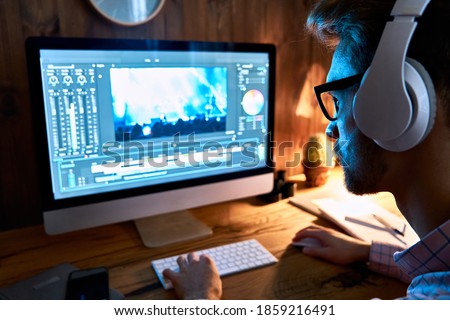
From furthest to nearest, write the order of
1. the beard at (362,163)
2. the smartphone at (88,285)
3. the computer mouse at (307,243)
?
the computer mouse at (307,243)
the smartphone at (88,285)
the beard at (362,163)

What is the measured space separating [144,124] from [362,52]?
581 mm

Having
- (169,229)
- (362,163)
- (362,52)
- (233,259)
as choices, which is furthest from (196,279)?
(362,52)

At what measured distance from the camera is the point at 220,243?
104 centimetres

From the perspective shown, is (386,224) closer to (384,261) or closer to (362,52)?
(384,261)

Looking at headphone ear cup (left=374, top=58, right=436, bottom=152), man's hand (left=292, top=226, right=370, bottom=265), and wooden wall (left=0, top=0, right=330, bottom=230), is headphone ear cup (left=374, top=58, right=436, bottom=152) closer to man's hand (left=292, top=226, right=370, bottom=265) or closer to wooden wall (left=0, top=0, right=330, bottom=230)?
man's hand (left=292, top=226, right=370, bottom=265)

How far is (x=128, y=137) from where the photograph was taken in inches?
37.9

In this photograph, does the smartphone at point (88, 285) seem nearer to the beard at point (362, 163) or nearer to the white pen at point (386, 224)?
the beard at point (362, 163)

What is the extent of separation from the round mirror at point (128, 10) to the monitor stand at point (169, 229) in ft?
1.98

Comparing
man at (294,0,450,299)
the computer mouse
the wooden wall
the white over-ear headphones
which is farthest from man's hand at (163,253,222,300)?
the wooden wall

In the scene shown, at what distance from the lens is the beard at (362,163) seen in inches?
23.8

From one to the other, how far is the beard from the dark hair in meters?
0.12

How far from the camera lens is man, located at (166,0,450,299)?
0.50 metres

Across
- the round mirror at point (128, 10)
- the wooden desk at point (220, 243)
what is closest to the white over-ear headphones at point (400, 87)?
the wooden desk at point (220, 243)

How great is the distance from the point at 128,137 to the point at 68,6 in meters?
0.44
